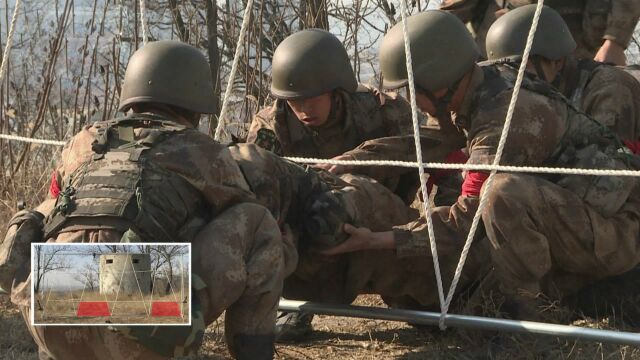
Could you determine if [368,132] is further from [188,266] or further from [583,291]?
[188,266]

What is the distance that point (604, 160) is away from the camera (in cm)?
481

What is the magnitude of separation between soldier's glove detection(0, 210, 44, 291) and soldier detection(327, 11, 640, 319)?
133 centimetres

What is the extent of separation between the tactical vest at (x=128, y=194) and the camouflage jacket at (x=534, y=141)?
1.21 metres

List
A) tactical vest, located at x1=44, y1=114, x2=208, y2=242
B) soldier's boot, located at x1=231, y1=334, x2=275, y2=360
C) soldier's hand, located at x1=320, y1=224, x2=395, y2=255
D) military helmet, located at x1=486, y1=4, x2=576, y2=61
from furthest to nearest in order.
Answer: military helmet, located at x1=486, y1=4, x2=576, y2=61, soldier's hand, located at x1=320, y1=224, x2=395, y2=255, soldier's boot, located at x1=231, y1=334, x2=275, y2=360, tactical vest, located at x1=44, y1=114, x2=208, y2=242

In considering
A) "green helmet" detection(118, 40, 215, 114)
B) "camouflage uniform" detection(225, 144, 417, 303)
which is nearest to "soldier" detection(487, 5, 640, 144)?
"camouflage uniform" detection(225, 144, 417, 303)

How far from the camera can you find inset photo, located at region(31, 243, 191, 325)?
3.53m

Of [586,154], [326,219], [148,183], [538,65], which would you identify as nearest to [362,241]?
[326,219]

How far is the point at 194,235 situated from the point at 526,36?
2.53m

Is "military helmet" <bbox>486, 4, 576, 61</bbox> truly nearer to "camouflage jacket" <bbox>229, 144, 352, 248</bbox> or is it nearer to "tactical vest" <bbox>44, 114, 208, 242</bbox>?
"camouflage jacket" <bbox>229, 144, 352, 248</bbox>

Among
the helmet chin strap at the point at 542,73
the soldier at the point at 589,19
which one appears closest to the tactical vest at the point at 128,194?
the helmet chin strap at the point at 542,73

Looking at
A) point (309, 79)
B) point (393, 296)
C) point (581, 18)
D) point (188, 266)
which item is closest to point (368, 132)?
point (309, 79)

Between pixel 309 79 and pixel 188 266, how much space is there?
1.98 meters

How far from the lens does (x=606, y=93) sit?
5.70 metres

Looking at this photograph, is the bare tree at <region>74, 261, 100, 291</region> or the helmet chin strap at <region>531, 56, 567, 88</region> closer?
the bare tree at <region>74, 261, 100, 291</region>
